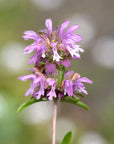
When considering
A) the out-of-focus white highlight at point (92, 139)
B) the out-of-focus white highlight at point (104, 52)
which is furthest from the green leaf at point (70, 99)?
the out-of-focus white highlight at point (104, 52)

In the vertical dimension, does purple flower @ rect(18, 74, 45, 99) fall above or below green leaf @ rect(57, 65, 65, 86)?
below

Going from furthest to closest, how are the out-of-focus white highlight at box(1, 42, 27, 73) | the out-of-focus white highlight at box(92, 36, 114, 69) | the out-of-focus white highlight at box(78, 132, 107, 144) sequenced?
the out-of-focus white highlight at box(92, 36, 114, 69) → the out-of-focus white highlight at box(1, 42, 27, 73) → the out-of-focus white highlight at box(78, 132, 107, 144)

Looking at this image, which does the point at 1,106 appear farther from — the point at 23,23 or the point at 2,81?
the point at 23,23

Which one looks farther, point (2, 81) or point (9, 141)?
point (2, 81)

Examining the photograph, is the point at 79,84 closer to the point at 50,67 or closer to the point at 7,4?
the point at 50,67

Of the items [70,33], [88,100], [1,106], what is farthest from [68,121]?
[70,33]

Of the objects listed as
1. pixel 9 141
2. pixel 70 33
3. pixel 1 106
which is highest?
pixel 70 33

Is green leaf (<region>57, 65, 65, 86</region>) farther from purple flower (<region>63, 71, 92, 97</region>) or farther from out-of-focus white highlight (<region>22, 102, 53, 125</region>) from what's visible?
out-of-focus white highlight (<region>22, 102, 53, 125</region>)

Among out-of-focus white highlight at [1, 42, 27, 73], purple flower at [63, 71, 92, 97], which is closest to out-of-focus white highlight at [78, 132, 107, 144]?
out-of-focus white highlight at [1, 42, 27, 73]
